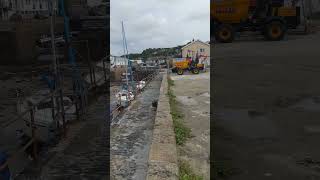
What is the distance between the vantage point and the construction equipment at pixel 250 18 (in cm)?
2020

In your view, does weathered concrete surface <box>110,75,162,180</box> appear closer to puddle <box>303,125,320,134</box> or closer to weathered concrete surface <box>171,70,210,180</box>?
weathered concrete surface <box>171,70,210,180</box>

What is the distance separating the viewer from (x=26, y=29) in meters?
28.2

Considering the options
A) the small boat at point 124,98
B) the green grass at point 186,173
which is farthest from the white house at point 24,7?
the green grass at point 186,173

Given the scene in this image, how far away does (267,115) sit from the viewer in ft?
30.3

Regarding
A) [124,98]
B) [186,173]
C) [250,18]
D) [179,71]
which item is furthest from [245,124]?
[179,71]

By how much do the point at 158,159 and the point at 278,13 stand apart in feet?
52.3

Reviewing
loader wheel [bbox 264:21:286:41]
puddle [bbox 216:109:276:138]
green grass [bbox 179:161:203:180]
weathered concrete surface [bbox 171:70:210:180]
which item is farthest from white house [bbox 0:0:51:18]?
green grass [bbox 179:161:203:180]

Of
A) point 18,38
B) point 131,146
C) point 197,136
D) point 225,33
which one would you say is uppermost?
point 18,38

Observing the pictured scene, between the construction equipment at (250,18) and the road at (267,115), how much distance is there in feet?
7.56

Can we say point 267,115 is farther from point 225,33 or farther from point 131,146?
point 225,33

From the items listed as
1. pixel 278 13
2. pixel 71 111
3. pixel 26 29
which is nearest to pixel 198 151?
pixel 71 111

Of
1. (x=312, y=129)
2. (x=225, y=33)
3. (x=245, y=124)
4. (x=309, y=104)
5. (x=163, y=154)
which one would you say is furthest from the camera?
(x=225, y=33)

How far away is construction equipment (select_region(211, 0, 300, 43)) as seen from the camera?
20.2 meters

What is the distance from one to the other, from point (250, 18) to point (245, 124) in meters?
12.6
